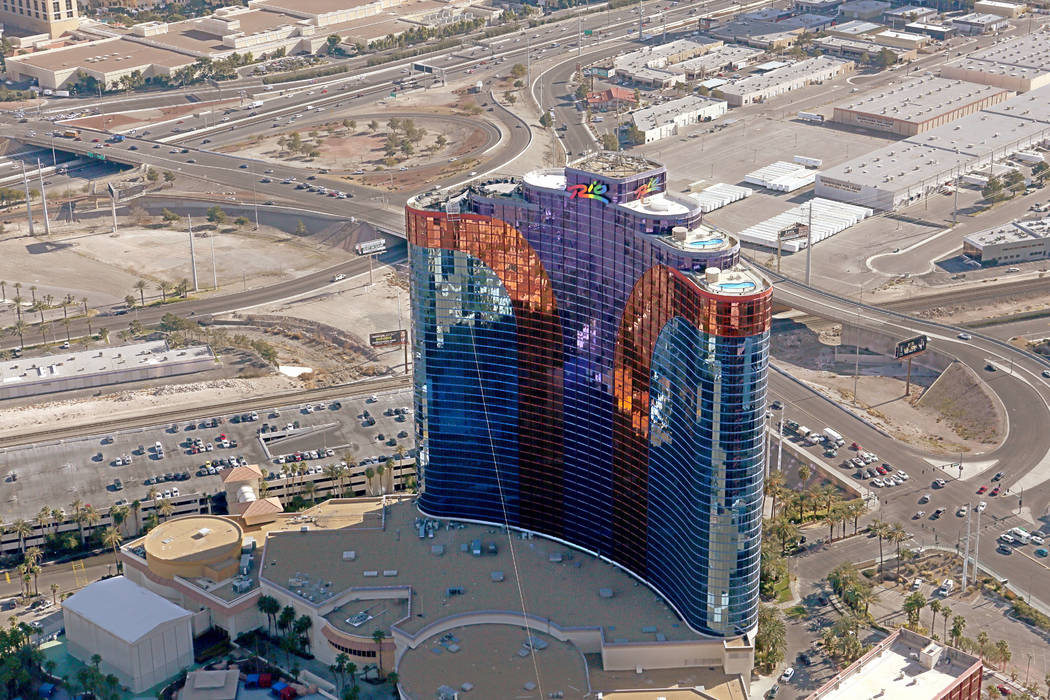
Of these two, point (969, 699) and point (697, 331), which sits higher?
point (697, 331)

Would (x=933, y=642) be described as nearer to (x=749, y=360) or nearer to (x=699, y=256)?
(x=749, y=360)

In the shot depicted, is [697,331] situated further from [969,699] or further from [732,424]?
[969,699]

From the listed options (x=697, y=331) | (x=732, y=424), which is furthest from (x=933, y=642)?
(x=697, y=331)

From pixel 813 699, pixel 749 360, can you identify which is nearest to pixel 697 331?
pixel 749 360

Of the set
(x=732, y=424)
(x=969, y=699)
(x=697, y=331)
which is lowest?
(x=969, y=699)

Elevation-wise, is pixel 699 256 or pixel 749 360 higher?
pixel 699 256
